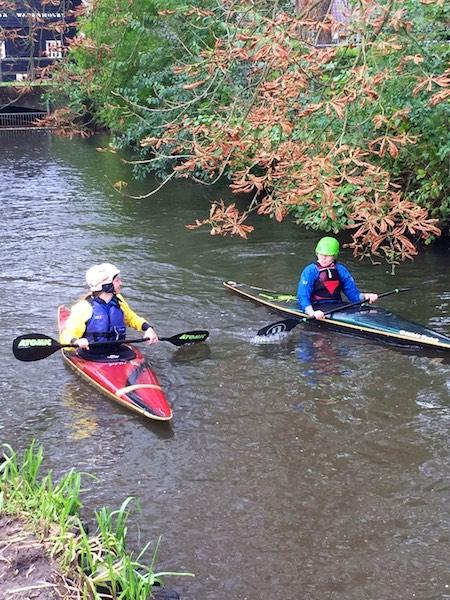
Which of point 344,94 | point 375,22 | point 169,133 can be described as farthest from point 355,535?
point 169,133

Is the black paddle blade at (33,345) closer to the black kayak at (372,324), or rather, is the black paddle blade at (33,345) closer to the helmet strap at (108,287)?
the helmet strap at (108,287)

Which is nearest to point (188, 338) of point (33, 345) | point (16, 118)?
point (33, 345)

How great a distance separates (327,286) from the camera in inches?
310

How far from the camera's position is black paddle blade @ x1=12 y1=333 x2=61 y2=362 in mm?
6438

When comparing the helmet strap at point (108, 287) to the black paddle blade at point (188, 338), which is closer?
the helmet strap at point (108, 287)

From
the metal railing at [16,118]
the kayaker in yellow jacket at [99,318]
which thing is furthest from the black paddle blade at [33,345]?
the metal railing at [16,118]

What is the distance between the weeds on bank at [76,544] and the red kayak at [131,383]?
2059 millimetres

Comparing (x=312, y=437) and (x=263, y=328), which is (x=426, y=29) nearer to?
(x=263, y=328)

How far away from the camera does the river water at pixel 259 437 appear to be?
425cm

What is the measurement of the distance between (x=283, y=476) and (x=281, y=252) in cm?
620

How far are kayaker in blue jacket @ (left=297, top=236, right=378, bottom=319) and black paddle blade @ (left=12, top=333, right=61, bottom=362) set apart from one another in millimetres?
2534

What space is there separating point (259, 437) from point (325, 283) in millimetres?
2649

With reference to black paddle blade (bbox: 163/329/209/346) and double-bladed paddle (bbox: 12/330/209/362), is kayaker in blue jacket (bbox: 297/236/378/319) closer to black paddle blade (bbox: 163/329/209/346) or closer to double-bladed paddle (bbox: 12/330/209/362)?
black paddle blade (bbox: 163/329/209/346)

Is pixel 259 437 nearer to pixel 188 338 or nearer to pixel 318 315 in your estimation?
pixel 188 338
